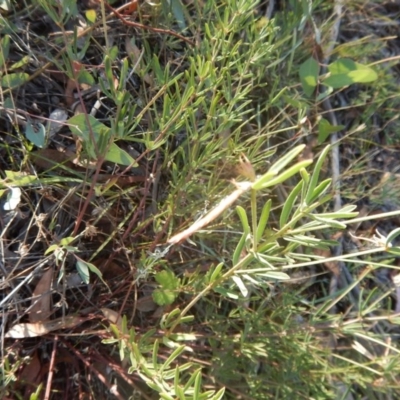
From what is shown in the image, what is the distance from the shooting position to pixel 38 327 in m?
1.03

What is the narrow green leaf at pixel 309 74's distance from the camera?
4.03ft

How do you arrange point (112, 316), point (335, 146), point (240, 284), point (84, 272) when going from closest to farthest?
point (240, 284)
point (84, 272)
point (112, 316)
point (335, 146)

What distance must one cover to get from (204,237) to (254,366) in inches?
11.8

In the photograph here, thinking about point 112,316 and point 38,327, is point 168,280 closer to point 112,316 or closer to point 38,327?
point 112,316

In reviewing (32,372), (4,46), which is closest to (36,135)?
(4,46)

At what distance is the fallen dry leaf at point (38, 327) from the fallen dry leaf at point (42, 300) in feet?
0.04

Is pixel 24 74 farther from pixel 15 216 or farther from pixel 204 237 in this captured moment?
pixel 204 237

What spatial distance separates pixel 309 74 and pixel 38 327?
2.47 feet

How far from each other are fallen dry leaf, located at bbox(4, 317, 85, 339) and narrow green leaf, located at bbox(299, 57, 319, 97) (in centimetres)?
67

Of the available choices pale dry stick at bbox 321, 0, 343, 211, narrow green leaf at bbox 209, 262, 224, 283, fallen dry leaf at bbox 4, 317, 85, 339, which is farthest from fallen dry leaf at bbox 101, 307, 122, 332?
pale dry stick at bbox 321, 0, 343, 211

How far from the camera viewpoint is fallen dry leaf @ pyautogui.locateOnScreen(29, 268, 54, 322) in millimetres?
1031

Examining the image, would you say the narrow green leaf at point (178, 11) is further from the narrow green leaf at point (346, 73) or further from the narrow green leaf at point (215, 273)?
the narrow green leaf at point (215, 273)

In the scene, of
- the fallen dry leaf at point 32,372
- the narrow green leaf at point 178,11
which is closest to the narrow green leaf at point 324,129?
the narrow green leaf at point 178,11

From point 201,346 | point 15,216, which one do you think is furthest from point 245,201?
point 15,216
